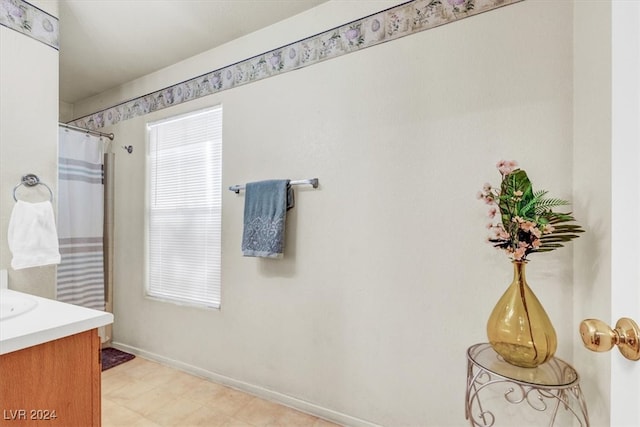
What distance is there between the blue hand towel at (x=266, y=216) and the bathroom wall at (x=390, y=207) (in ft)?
0.32

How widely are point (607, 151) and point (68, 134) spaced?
3211 mm

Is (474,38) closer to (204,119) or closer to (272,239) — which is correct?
(272,239)

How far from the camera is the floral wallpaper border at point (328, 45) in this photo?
1469 millimetres

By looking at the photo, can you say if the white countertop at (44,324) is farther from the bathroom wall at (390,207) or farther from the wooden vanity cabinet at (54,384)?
the bathroom wall at (390,207)

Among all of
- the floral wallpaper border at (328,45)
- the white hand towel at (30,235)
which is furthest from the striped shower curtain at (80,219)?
the white hand towel at (30,235)

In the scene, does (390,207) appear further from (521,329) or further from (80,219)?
(80,219)

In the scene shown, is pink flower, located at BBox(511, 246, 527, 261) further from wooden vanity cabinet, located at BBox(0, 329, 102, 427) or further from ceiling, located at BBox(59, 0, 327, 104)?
ceiling, located at BBox(59, 0, 327, 104)

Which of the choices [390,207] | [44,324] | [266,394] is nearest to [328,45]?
[390,207]

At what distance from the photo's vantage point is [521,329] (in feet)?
3.45

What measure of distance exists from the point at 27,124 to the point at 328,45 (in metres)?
1.66

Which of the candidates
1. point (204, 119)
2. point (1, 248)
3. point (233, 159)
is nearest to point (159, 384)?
point (1, 248)

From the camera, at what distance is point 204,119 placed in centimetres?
229
